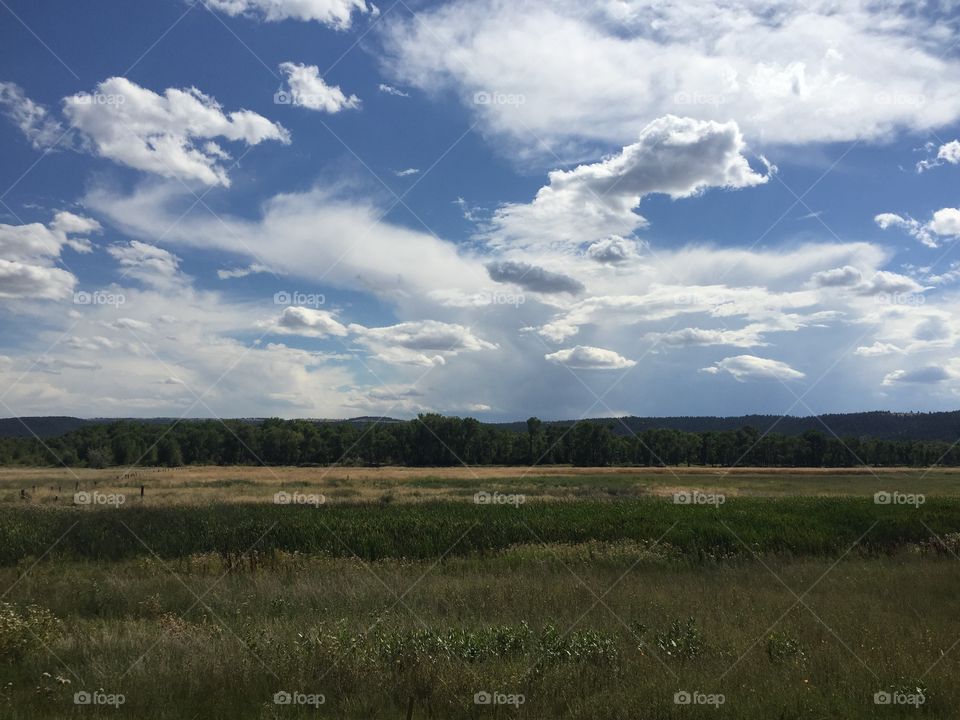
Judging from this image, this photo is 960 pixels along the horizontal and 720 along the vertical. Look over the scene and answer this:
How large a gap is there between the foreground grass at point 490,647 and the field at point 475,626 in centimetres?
4

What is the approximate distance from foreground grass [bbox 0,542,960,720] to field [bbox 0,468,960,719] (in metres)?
0.04

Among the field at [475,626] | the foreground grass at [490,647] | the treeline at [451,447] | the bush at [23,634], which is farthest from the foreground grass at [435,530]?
the treeline at [451,447]

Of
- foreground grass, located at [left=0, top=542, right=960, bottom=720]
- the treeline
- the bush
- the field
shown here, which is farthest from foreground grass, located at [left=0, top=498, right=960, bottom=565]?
the treeline

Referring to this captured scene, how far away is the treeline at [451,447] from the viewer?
145 m

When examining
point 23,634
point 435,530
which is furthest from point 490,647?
point 435,530

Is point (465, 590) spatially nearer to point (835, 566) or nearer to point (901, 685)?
point (901, 685)

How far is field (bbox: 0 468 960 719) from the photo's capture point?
694 cm

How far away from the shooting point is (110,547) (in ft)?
73.8

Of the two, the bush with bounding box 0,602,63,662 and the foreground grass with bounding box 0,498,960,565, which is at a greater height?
the bush with bounding box 0,602,63,662

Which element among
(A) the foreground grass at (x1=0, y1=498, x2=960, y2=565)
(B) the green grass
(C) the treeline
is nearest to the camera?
(B) the green grass

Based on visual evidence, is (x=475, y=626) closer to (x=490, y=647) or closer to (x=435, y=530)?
(x=490, y=647)

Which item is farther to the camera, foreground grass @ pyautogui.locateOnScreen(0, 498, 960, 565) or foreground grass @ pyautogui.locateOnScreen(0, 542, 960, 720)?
foreground grass @ pyautogui.locateOnScreen(0, 498, 960, 565)

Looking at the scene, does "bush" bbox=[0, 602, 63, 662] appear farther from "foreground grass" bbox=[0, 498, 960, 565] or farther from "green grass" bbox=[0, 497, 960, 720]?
"foreground grass" bbox=[0, 498, 960, 565]

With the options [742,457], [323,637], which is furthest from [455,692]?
[742,457]
